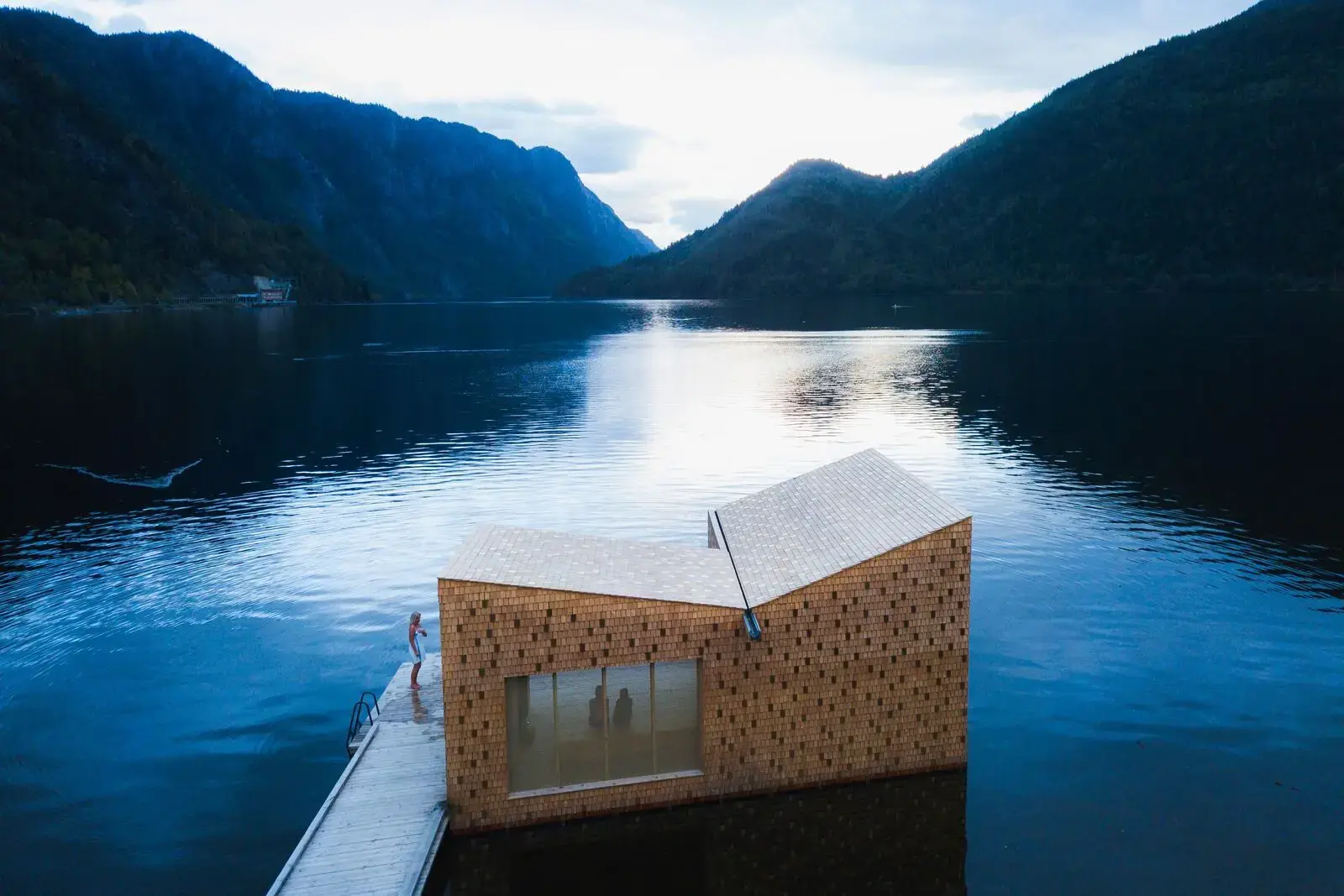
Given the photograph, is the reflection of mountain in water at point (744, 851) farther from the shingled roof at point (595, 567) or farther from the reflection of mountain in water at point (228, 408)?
the reflection of mountain in water at point (228, 408)

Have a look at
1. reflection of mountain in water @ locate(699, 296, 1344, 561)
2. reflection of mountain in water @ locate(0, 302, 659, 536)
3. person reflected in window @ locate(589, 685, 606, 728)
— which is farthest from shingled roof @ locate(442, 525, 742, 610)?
reflection of mountain in water @ locate(0, 302, 659, 536)

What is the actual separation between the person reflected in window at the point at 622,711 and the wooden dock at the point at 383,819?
4332 mm

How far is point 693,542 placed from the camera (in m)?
45.7

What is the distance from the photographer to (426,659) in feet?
98.3

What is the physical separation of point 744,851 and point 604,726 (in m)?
4.32

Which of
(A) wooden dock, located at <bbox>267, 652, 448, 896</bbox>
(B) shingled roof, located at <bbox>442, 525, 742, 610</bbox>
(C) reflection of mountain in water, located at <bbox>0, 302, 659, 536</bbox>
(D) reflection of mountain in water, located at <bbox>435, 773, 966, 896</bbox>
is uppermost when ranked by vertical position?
(B) shingled roof, located at <bbox>442, 525, 742, 610</bbox>

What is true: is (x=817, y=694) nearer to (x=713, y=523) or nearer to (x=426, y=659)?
(x=713, y=523)

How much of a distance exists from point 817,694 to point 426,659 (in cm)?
1375

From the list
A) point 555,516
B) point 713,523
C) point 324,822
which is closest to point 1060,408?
point 555,516

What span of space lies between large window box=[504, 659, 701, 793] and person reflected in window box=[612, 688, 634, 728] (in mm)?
20

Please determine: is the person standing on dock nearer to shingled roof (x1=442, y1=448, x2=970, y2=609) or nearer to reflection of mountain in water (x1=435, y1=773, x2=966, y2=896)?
shingled roof (x1=442, y1=448, x2=970, y2=609)

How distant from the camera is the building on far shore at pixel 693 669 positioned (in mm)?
20719

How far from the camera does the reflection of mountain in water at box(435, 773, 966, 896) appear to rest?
20.6 metres

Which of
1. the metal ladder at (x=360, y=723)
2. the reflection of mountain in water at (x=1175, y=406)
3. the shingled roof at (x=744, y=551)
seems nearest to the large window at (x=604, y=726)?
the shingled roof at (x=744, y=551)
